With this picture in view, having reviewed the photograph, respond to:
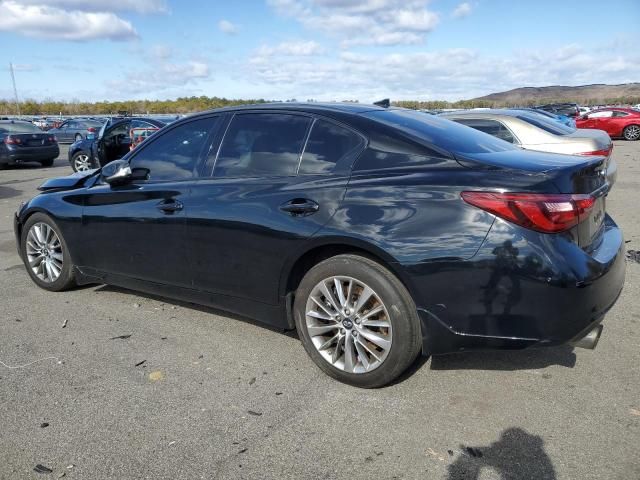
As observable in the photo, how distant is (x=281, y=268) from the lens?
3.51 meters

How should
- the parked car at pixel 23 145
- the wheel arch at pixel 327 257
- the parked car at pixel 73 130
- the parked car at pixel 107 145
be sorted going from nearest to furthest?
the wheel arch at pixel 327 257 < the parked car at pixel 107 145 < the parked car at pixel 23 145 < the parked car at pixel 73 130

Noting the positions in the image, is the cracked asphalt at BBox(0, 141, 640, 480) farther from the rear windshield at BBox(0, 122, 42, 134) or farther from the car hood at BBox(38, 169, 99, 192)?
the rear windshield at BBox(0, 122, 42, 134)

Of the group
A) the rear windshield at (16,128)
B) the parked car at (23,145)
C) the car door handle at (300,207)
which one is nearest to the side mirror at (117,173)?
the car door handle at (300,207)

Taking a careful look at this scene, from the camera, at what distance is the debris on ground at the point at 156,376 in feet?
11.4

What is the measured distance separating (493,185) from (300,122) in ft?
4.61

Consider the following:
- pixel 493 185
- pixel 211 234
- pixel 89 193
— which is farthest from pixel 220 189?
pixel 493 185

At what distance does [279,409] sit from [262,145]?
5.71 feet

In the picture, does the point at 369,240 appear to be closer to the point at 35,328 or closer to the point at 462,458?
the point at 462,458

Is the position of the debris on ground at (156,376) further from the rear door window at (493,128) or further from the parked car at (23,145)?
the parked car at (23,145)

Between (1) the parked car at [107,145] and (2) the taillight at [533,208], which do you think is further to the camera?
(1) the parked car at [107,145]

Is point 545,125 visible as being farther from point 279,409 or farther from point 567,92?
point 567,92

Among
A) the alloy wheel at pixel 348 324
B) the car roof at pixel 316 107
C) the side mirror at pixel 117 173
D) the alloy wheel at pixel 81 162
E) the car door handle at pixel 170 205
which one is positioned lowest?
the alloy wheel at pixel 348 324

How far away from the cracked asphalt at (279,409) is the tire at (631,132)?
25.6 meters

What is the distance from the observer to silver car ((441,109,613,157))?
7.58 m
